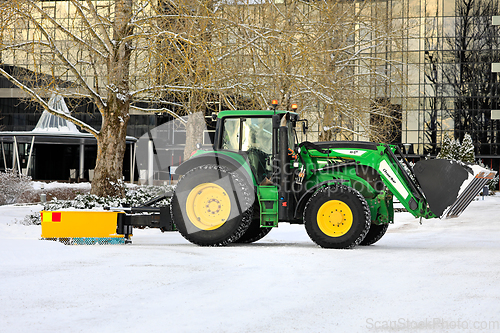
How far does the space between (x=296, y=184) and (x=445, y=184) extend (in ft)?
8.13

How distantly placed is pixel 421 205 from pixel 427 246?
5.08 ft

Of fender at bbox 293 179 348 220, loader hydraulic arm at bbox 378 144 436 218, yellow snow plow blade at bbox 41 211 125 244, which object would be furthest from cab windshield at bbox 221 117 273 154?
yellow snow plow blade at bbox 41 211 125 244

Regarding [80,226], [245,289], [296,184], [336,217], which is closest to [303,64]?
[296,184]

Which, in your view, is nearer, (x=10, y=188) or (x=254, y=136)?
(x=254, y=136)

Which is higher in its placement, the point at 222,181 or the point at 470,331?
the point at 222,181

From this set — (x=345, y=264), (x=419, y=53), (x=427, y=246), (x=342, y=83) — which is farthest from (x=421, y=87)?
(x=345, y=264)

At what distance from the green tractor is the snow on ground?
19.7 inches

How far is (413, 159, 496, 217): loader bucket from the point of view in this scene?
30.0ft

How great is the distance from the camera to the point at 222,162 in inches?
372

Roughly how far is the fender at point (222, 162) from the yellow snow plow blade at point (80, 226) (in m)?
1.51

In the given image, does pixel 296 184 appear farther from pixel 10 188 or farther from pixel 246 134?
pixel 10 188

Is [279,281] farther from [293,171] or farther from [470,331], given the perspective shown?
[293,171]

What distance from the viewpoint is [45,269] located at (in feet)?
22.7

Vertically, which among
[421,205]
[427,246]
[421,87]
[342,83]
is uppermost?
[421,87]
